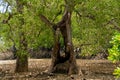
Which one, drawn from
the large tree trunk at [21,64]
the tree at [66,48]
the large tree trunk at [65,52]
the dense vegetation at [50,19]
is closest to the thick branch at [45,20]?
the tree at [66,48]

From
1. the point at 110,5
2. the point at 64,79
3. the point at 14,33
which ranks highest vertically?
the point at 110,5

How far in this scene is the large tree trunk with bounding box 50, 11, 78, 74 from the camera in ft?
55.6

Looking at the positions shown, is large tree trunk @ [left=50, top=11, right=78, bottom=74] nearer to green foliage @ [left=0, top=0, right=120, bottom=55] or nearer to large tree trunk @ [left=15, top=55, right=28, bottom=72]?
green foliage @ [left=0, top=0, right=120, bottom=55]

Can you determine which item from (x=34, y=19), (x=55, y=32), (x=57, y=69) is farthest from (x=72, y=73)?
(x=34, y=19)

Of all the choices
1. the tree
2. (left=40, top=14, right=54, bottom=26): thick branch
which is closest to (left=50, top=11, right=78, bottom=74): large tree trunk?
the tree

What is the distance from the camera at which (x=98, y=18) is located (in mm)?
15742

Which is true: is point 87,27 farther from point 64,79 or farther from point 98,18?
point 64,79

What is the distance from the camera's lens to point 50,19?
18.4 meters

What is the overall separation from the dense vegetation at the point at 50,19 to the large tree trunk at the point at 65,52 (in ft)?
2.42

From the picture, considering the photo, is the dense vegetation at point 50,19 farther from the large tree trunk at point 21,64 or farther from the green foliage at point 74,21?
the large tree trunk at point 21,64

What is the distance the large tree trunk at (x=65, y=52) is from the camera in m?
16.9

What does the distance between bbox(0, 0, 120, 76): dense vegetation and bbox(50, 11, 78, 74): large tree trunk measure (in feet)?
2.42

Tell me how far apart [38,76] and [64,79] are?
164 centimetres

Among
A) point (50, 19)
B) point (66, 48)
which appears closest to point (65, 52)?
point (66, 48)
